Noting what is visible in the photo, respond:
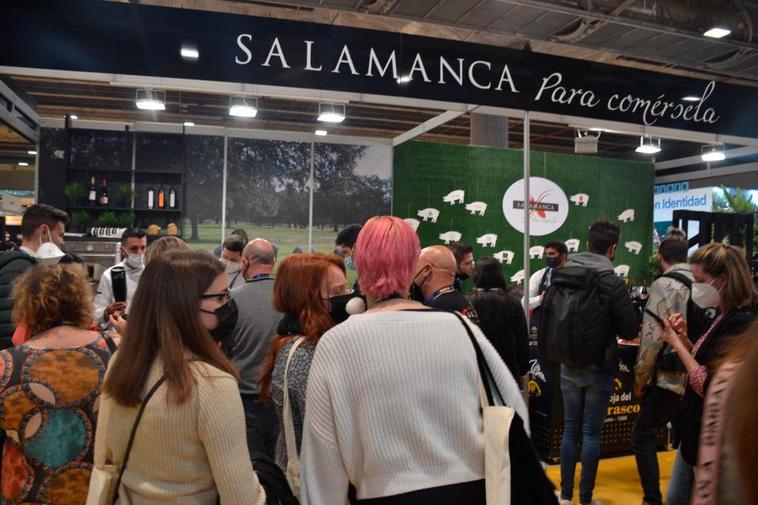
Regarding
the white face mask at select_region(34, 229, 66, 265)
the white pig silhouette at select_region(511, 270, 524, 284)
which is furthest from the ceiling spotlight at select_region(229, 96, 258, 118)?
the white face mask at select_region(34, 229, 66, 265)

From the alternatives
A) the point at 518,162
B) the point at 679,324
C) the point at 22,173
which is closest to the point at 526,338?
the point at 679,324

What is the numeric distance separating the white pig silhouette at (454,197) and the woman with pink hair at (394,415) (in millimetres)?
6299

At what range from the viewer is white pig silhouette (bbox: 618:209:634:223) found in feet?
28.1

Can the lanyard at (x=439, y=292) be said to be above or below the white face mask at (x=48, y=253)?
below

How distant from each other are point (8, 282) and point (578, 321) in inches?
126

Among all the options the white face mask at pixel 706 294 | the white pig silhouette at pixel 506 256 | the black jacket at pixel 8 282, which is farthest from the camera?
the white pig silhouette at pixel 506 256

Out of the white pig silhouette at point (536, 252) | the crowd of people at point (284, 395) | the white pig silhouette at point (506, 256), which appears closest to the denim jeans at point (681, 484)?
the crowd of people at point (284, 395)

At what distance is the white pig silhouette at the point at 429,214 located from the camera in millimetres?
7715

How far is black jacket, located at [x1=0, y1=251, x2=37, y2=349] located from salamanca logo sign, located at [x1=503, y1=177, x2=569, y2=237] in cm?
586

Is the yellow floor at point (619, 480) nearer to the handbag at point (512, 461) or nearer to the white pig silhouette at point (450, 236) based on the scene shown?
the handbag at point (512, 461)

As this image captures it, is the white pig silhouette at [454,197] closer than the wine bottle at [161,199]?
Yes

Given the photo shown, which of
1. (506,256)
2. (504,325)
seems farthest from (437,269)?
(506,256)

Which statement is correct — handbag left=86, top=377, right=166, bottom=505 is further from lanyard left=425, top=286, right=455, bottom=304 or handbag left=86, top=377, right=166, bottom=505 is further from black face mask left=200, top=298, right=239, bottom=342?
lanyard left=425, top=286, right=455, bottom=304

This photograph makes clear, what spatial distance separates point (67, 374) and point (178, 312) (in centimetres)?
69
